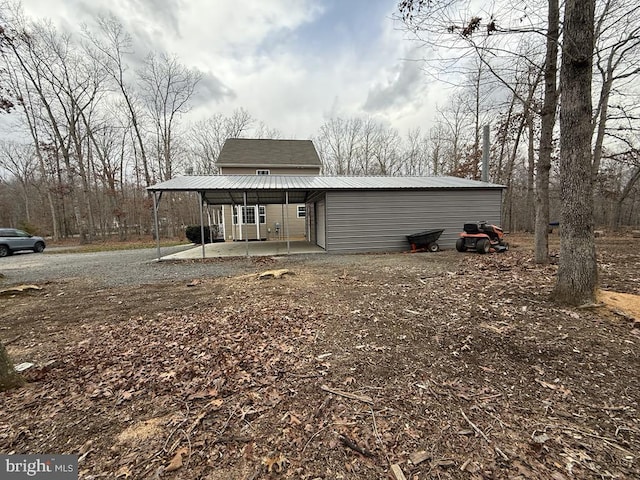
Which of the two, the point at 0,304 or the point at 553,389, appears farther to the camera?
the point at 0,304

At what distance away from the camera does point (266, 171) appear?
19.5 meters

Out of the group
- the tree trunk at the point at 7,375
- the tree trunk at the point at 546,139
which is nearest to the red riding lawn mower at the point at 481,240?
the tree trunk at the point at 546,139

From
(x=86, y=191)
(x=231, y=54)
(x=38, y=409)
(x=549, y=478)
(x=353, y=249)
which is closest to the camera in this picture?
(x=549, y=478)

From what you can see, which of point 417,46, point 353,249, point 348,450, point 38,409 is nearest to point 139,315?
point 38,409

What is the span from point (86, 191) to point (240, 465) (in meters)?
24.0

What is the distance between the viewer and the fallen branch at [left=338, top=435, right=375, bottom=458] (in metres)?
1.60

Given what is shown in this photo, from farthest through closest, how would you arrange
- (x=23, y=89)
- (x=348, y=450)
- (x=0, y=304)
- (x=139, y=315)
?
1. (x=23, y=89)
2. (x=0, y=304)
3. (x=139, y=315)
4. (x=348, y=450)

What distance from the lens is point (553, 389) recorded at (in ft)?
7.04

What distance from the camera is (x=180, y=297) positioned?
514 centimetres

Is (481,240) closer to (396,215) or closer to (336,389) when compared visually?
(396,215)

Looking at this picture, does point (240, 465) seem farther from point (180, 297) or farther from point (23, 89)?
point (23, 89)

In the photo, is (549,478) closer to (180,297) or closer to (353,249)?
(180,297)

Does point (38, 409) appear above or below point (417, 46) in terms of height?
below

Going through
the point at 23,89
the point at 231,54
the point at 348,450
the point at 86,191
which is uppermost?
the point at 23,89
